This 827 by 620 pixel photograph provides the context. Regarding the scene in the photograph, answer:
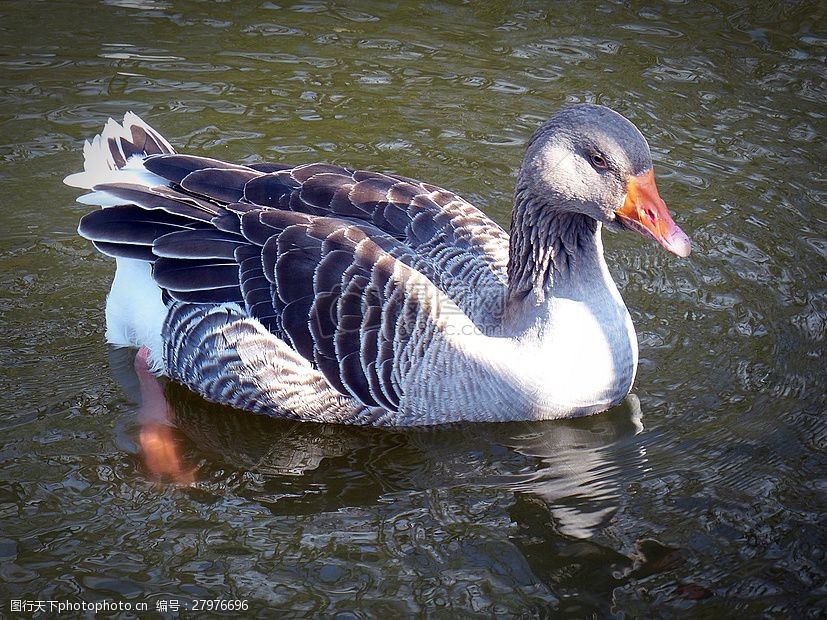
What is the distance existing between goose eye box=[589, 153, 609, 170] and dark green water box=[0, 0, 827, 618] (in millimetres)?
1662

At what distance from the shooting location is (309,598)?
5234mm

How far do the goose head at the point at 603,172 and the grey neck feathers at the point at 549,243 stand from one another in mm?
136

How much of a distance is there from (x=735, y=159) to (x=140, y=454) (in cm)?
581

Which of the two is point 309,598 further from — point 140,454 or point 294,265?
point 294,265

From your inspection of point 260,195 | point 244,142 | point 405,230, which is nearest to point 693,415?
point 405,230

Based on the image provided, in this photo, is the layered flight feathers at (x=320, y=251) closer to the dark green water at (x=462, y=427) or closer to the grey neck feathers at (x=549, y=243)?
the grey neck feathers at (x=549, y=243)

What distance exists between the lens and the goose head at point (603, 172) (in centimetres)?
591

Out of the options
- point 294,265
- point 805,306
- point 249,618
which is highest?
point 294,265

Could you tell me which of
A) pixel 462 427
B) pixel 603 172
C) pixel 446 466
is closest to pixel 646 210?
pixel 603 172

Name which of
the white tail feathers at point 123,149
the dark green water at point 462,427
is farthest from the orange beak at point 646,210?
the white tail feathers at point 123,149

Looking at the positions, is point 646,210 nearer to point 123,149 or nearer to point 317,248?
point 317,248

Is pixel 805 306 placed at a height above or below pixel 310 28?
below

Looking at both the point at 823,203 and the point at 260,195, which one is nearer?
the point at 260,195

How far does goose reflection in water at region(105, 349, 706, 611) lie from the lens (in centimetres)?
561
